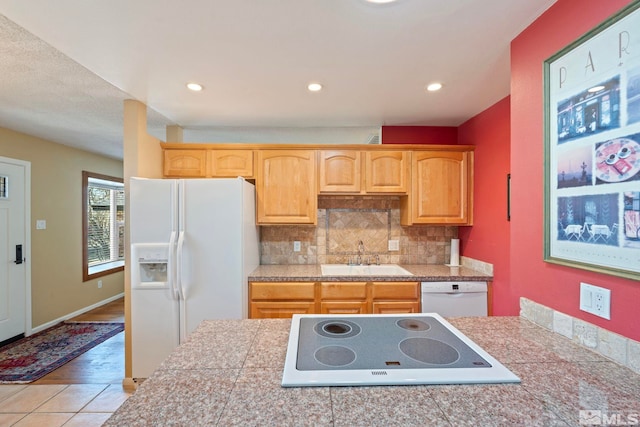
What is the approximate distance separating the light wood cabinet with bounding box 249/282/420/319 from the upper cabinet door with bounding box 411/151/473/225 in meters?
0.74

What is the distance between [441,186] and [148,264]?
2659 millimetres

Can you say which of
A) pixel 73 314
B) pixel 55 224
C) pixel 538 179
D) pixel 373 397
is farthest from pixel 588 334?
pixel 73 314

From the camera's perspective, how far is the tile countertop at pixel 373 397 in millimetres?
705

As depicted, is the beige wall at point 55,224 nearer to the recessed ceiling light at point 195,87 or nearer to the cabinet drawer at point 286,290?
the recessed ceiling light at point 195,87

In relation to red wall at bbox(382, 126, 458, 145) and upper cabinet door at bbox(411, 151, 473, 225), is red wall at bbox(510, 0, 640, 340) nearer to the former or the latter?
upper cabinet door at bbox(411, 151, 473, 225)

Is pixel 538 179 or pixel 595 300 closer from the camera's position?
pixel 595 300

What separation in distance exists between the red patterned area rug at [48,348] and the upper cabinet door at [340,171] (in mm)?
3113

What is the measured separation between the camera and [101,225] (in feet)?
16.4

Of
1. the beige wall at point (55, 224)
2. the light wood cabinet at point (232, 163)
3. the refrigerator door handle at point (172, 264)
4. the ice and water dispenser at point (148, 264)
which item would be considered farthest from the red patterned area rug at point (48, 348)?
the light wood cabinet at point (232, 163)

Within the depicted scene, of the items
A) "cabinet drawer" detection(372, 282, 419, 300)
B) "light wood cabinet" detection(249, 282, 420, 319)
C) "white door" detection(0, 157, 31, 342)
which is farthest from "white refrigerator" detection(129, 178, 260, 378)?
"white door" detection(0, 157, 31, 342)

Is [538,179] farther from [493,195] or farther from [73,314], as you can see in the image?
[73,314]

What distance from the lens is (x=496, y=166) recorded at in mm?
2441

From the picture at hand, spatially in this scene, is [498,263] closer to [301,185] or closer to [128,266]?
[301,185]

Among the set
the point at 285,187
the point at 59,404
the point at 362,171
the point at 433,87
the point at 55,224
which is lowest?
the point at 59,404
